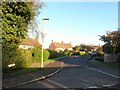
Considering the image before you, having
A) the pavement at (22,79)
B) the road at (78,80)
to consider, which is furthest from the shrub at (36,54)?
the pavement at (22,79)

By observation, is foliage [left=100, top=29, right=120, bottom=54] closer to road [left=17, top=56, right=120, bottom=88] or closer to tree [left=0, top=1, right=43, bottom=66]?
road [left=17, top=56, right=120, bottom=88]

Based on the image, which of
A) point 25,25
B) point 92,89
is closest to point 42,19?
point 25,25

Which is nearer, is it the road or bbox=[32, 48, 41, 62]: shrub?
the road

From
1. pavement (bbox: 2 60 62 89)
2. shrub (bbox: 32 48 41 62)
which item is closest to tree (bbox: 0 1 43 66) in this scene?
pavement (bbox: 2 60 62 89)

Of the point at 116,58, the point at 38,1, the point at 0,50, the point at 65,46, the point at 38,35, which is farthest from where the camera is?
the point at 65,46

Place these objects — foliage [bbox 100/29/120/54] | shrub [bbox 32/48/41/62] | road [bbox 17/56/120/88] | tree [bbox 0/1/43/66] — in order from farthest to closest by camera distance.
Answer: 1. foliage [bbox 100/29/120/54]
2. shrub [bbox 32/48/41/62]
3. tree [bbox 0/1/43/66]
4. road [bbox 17/56/120/88]

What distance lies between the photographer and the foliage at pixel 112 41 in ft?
153

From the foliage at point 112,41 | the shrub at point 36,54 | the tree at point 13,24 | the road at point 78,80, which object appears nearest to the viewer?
the road at point 78,80

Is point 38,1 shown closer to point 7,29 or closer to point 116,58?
point 7,29

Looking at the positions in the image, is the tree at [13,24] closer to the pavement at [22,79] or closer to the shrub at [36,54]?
the pavement at [22,79]

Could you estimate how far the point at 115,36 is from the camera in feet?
154

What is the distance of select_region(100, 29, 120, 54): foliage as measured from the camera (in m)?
46.7

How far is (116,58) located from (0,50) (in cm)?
2887

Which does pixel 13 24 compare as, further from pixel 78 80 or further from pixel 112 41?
pixel 112 41
